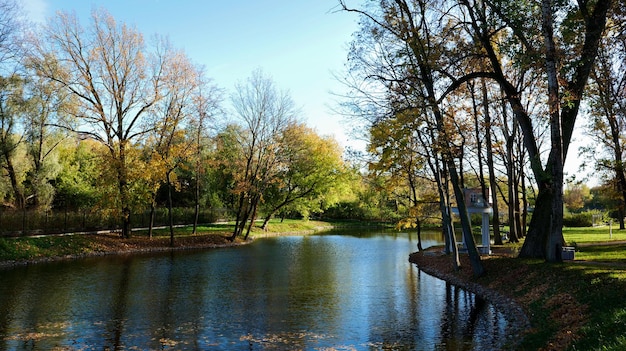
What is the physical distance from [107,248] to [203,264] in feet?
26.8

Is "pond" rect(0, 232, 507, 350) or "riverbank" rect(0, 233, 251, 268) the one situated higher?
"riverbank" rect(0, 233, 251, 268)

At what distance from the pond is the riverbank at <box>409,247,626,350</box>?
2.41ft

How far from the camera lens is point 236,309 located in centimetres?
1380

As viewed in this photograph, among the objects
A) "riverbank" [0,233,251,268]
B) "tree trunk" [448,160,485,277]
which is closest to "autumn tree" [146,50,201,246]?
"riverbank" [0,233,251,268]

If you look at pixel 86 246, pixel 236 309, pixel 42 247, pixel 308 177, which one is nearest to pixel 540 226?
pixel 236 309

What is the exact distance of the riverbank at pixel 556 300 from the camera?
8086mm

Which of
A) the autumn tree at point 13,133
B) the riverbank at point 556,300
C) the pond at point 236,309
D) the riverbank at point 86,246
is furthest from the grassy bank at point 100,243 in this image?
the riverbank at point 556,300

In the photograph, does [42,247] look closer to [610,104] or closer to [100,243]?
[100,243]

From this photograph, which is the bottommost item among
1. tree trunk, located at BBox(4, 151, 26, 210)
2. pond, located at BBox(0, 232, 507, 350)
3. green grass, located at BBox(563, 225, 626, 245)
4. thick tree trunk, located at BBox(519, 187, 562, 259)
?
pond, located at BBox(0, 232, 507, 350)

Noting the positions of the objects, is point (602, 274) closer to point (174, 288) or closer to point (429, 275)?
point (429, 275)

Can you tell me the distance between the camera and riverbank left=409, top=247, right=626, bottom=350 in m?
8.09

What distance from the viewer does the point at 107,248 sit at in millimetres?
28656

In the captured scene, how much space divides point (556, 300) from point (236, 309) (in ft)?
28.5

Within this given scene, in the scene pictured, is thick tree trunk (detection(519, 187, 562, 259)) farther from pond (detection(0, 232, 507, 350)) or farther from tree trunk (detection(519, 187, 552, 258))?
pond (detection(0, 232, 507, 350))
